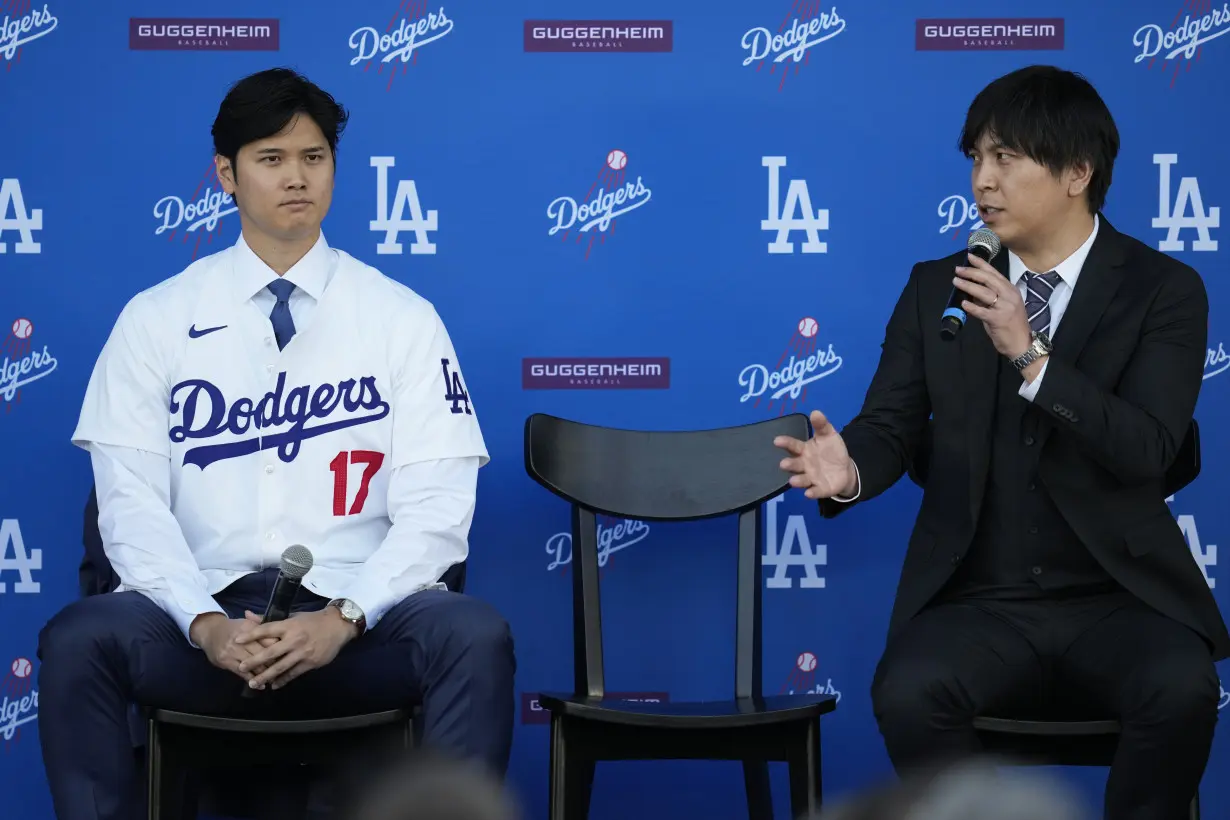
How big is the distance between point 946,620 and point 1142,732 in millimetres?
340

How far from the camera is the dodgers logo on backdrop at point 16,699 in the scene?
118 inches

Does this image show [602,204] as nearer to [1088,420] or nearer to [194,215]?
[194,215]

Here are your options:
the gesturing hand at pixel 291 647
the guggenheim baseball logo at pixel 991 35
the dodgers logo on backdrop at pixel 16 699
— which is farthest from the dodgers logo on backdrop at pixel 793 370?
the dodgers logo on backdrop at pixel 16 699

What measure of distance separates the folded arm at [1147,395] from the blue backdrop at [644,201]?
840 mm

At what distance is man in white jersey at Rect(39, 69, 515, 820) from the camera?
2.08 meters

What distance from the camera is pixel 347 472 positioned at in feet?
7.89

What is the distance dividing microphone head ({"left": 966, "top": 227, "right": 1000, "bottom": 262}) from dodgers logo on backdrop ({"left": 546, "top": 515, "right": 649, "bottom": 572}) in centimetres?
108

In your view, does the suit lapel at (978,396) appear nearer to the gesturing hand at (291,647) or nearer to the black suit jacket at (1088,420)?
the black suit jacket at (1088,420)

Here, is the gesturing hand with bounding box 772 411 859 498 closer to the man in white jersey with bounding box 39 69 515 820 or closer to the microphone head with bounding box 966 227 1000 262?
the microphone head with bounding box 966 227 1000 262

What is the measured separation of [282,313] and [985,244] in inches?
47.8

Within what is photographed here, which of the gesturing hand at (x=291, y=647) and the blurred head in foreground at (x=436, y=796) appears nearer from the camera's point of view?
the blurred head in foreground at (x=436, y=796)

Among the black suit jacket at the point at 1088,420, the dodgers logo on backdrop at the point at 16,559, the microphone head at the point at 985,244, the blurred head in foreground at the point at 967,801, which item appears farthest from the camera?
the dodgers logo on backdrop at the point at 16,559

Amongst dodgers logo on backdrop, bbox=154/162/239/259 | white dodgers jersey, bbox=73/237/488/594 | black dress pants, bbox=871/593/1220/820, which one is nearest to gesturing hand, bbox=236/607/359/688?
white dodgers jersey, bbox=73/237/488/594

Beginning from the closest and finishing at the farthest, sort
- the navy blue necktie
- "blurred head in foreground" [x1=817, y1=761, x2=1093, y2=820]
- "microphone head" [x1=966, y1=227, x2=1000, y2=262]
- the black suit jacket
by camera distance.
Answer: "blurred head in foreground" [x1=817, y1=761, x2=1093, y2=820] → the black suit jacket → "microphone head" [x1=966, y1=227, x2=1000, y2=262] → the navy blue necktie
